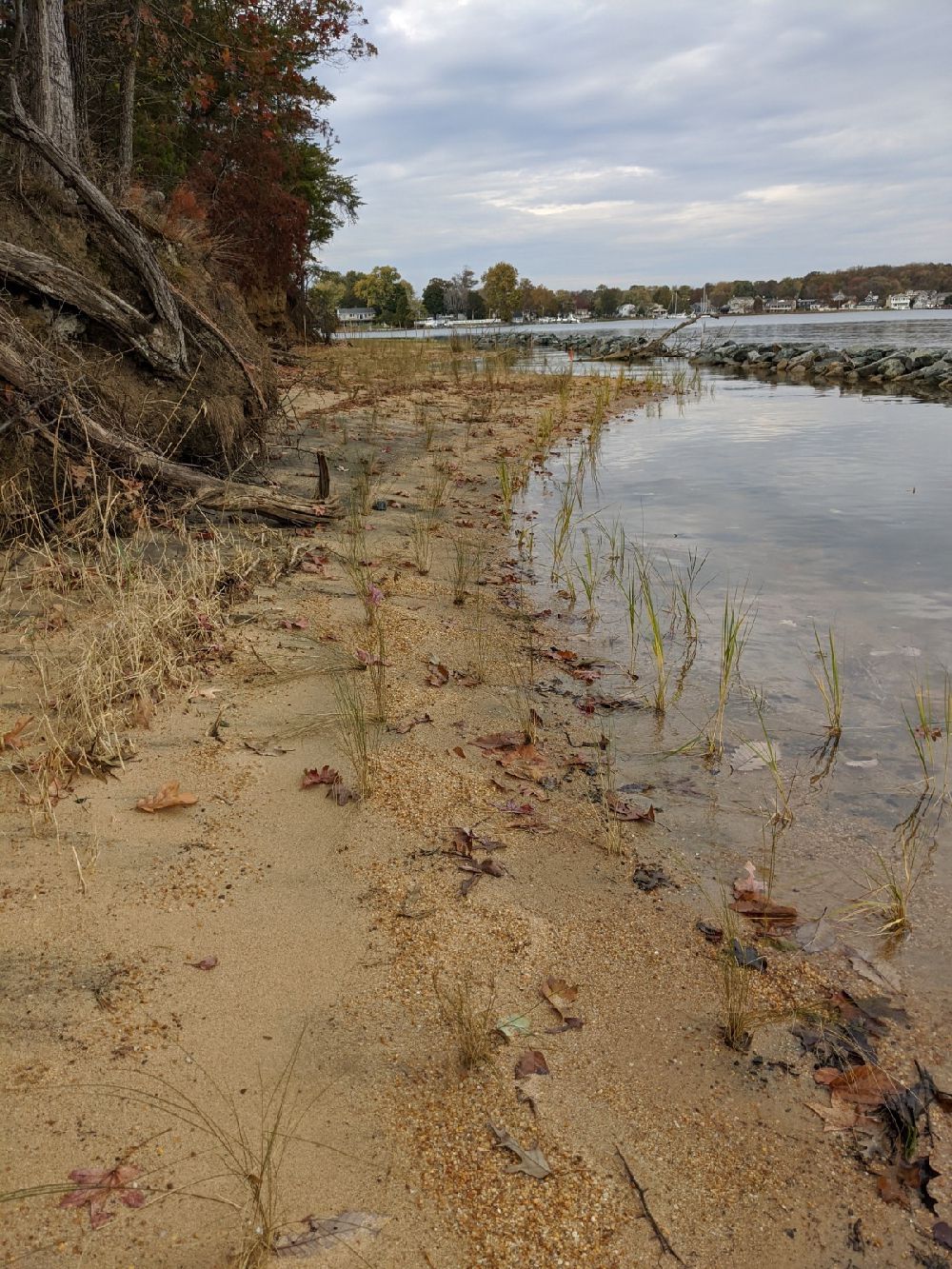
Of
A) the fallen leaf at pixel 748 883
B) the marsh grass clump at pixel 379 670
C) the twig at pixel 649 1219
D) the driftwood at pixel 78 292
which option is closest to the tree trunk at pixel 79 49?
the driftwood at pixel 78 292

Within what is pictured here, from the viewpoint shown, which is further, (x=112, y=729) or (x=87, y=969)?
(x=112, y=729)

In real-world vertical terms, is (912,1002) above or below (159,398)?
below

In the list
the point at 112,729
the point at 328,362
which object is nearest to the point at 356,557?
Answer: the point at 112,729

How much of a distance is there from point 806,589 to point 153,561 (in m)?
4.79

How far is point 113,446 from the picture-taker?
586 cm

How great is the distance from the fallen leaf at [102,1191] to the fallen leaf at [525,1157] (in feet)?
2.52

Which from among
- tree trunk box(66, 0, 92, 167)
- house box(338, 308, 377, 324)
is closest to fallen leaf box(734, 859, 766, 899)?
tree trunk box(66, 0, 92, 167)

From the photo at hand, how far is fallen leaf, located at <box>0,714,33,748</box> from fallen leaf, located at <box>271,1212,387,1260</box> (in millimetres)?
2318

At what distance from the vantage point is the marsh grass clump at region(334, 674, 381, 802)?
11.3 feet

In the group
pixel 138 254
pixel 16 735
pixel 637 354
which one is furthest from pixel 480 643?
pixel 637 354

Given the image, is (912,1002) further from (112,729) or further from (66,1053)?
(112,729)

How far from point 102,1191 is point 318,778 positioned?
5.97 ft

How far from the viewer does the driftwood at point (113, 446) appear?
538 centimetres

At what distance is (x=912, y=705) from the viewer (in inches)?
178
